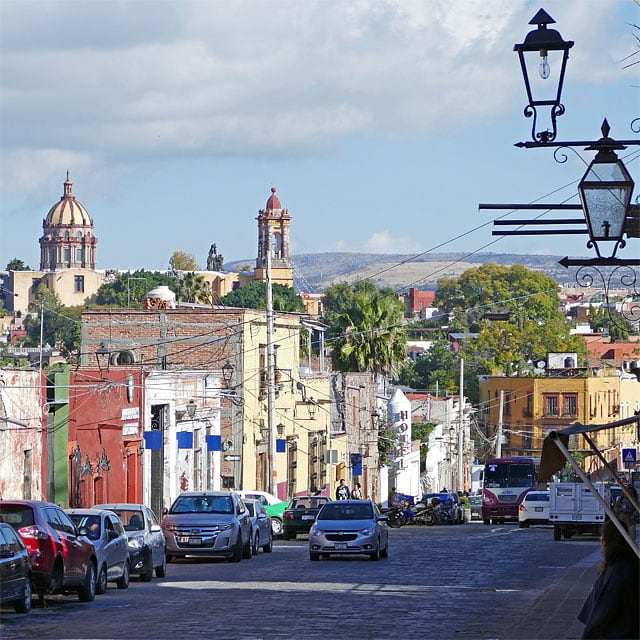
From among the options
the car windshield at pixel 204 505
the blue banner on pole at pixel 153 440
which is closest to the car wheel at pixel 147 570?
the car windshield at pixel 204 505

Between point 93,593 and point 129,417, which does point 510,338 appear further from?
point 93,593

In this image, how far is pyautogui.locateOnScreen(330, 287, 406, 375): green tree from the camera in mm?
80312

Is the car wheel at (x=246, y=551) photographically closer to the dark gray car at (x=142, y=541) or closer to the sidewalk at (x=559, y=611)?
the dark gray car at (x=142, y=541)

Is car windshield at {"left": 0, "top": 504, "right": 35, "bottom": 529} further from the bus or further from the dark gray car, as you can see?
the bus

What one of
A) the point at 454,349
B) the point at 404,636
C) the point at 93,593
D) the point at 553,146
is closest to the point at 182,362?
the point at 93,593

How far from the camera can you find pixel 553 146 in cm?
1479

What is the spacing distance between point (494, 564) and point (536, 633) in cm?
1462

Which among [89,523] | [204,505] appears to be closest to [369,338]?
[204,505]

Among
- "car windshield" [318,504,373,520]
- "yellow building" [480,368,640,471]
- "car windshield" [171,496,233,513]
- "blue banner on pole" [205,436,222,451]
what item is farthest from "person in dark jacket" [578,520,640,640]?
"yellow building" [480,368,640,471]

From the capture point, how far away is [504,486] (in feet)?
211

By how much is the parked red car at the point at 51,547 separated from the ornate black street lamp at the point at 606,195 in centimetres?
1015

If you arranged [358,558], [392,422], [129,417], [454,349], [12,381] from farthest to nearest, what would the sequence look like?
[454,349] → [392,422] → [129,417] → [12,381] → [358,558]

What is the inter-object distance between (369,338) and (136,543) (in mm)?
52913

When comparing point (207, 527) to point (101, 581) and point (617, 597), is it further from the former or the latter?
point (617, 597)
